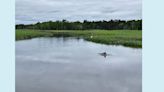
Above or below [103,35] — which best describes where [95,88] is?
below

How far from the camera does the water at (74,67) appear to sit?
4.22 meters

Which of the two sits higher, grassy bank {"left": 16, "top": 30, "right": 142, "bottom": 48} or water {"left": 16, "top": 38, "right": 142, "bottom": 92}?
grassy bank {"left": 16, "top": 30, "right": 142, "bottom": 48}

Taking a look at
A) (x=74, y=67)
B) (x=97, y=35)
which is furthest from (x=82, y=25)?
(x=74, y=67)

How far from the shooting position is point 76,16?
4312 mm

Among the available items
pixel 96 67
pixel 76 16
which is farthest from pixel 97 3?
pixel 96 67

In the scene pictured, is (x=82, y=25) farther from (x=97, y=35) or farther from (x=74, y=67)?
(x=74, y=67)

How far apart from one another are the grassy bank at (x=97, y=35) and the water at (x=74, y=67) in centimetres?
4

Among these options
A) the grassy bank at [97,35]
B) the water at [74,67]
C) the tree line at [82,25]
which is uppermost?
the tree line at [82,25]

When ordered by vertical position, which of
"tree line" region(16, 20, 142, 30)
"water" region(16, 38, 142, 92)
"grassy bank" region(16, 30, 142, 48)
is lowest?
"water" region(16, 38, 142, 92)

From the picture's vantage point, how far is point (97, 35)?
170 inches

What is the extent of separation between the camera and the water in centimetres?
422

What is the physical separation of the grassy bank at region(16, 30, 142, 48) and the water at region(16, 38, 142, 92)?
4cm

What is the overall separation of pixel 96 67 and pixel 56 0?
61cm

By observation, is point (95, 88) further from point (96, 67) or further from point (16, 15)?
point (16, 15)
